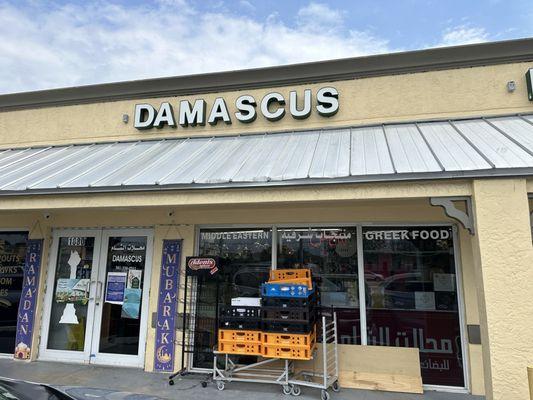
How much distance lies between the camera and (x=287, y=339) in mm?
5633

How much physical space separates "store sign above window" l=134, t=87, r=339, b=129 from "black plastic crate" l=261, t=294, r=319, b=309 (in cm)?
340

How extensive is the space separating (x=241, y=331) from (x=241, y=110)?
409 cm

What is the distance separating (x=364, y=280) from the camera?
249 inches

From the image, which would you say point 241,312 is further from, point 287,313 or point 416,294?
point 416,294

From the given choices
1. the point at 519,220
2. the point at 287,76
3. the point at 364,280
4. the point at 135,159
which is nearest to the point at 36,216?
the point at 135,159

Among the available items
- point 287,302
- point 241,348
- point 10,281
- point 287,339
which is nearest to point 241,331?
point 241,348

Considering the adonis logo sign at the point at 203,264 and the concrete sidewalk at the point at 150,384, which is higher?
the adonis logo sign at the point at 203,264

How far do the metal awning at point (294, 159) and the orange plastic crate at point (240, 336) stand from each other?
228 cm

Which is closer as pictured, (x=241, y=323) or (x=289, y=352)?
(x=289, y=352)

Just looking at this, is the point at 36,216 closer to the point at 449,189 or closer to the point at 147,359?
the point at 147,359

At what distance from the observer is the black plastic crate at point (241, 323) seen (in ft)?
19.2

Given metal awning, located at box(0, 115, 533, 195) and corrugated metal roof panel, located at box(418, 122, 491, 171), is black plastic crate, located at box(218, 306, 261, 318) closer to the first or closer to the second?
metal awning, located at box(0, 115, 533, 195)

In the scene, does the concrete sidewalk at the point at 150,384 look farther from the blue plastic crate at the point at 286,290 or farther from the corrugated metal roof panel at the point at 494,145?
the corrugated metal roof panel at the point at 494,145

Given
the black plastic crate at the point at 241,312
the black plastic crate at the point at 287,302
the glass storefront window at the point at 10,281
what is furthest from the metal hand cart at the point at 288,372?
the glass storefront window at the point at 10,281
